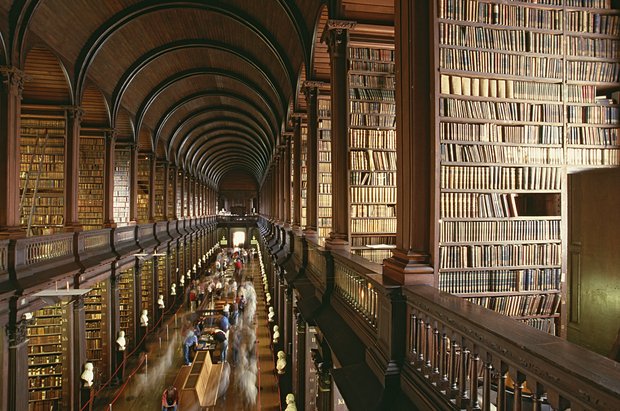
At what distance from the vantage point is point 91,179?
1230 centimetres

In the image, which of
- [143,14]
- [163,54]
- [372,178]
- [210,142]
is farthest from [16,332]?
[210,142]

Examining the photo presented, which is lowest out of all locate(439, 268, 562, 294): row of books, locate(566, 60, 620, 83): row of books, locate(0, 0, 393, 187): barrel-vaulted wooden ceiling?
locate(439, 268, 562, 294): row of books

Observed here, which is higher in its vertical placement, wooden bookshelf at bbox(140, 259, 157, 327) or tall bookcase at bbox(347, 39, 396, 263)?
tall bookcase at bbox(347, 39, 396, 263)

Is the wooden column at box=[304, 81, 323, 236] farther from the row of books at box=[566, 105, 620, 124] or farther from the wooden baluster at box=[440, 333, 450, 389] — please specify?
the wooden baluster at box=[440, 333, 450, 389]

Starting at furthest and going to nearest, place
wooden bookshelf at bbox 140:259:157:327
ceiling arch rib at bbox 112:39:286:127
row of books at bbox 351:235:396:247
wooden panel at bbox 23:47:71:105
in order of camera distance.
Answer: wooden bookshelf at bbox 140:259:157:327, ceiling arch rib at bbox 112:39:286:127, wooden panel at bbox 23:47:71:105, row of books at bbox 351:235:396:247

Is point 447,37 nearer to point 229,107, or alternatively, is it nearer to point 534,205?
point 534,205

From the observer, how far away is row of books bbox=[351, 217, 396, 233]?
5.98 m

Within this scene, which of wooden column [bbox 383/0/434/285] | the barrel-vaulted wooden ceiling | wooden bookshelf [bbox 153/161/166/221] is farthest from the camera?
wooden bookshelf [bbox 153/161/166/221]

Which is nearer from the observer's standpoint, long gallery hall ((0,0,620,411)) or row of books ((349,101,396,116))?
long gallery hall ((0,0,620,411))

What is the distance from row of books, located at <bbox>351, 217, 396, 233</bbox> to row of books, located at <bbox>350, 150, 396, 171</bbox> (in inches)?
31.2

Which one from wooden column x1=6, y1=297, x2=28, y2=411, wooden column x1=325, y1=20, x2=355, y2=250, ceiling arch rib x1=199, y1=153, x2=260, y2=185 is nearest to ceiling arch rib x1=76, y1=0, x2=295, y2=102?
wooden column x1=325, y1=20, x2=355, y2=250

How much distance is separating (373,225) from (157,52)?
929 centimetres

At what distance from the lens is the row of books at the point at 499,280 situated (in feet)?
12.1

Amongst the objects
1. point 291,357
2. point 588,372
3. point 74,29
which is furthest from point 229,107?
point 588,372
